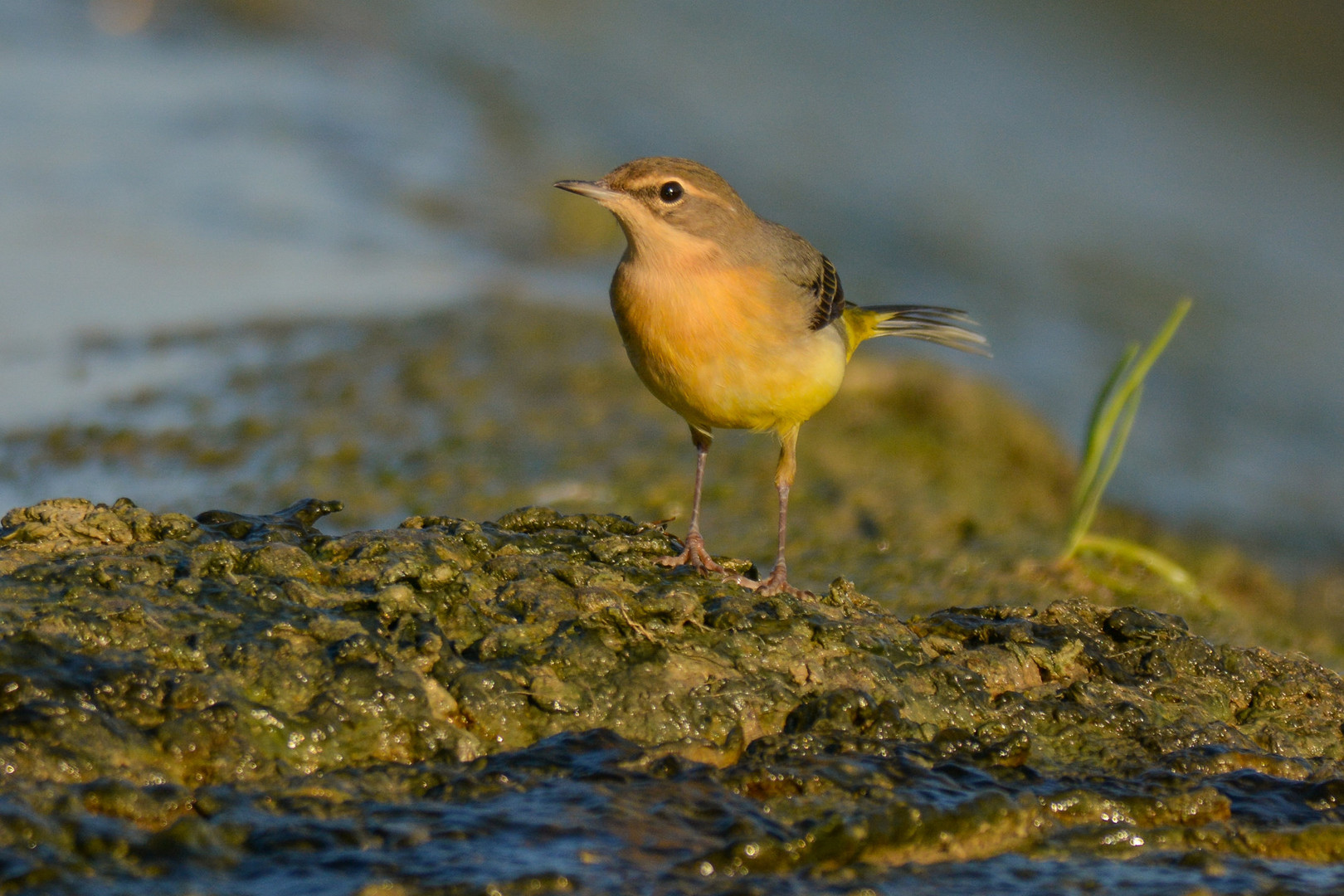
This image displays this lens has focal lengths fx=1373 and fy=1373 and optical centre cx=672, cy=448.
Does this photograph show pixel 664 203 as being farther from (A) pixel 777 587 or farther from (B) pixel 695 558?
(A) pixel 777 587

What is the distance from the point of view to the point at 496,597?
12.2 ft

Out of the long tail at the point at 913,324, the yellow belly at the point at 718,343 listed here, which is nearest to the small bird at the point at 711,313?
the yellow belly at the point at 718,343

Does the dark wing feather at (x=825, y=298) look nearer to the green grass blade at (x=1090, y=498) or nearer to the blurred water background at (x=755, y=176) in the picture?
the green grass blade at (x=1090, y=498)

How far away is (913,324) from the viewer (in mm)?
6477

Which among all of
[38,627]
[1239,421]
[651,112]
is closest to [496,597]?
[38,627]

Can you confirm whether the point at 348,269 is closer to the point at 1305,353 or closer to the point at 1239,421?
the point at 1239,421

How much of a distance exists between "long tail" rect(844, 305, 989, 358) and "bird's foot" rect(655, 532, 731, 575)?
5.63ft

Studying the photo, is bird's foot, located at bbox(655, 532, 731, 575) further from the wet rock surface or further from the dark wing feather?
the dark wing feather

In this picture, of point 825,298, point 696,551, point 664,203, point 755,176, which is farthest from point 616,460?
point 755,176

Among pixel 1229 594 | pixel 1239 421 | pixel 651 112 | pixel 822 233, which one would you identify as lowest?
pixel 1229 594

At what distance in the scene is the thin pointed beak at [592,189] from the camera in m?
4.95

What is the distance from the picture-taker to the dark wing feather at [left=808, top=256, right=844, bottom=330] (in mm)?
5328

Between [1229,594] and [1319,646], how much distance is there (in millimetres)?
1215

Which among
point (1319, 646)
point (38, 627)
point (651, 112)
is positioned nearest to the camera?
point (38, 627)
